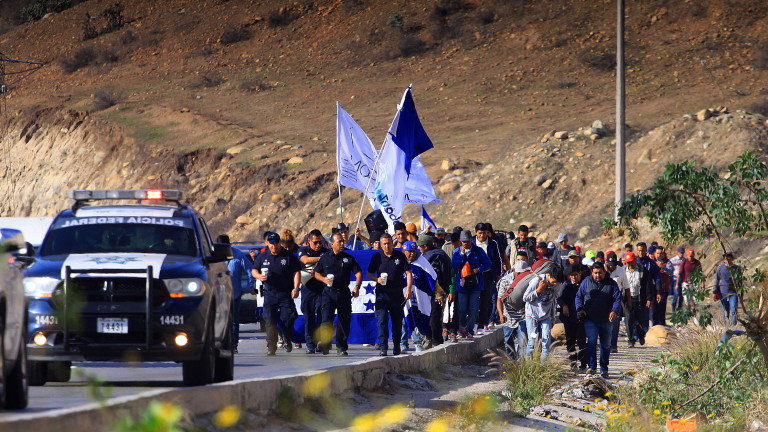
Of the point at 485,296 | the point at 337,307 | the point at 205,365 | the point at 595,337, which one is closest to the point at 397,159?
the point at 485,296

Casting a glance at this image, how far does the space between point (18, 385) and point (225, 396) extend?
63.6 inches

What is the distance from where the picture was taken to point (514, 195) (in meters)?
42.7

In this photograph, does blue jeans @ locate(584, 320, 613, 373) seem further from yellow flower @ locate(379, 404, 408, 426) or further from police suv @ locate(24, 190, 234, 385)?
police suv @ locate(24, 190, 234, 385)

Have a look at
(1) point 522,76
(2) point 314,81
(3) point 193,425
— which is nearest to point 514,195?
(1) point 522,76

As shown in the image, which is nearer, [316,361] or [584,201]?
[316,361]

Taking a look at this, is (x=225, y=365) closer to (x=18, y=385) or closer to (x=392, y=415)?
(x=18, y=385)

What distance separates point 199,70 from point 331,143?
599 inches

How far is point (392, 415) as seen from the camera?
6.86 m

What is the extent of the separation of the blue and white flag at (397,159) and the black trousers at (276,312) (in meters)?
5.18

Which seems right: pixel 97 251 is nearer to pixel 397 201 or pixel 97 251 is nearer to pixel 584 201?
pixel 397 201

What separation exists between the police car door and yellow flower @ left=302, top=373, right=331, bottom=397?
1.02 metres

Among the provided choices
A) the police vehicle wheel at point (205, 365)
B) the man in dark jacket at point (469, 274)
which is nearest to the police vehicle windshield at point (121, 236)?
the police vehicle wheel at point (205, 365)

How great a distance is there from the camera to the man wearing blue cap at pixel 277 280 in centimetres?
1686

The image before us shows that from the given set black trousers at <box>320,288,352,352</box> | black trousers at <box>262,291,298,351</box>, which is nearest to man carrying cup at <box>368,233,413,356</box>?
black trousers at <box>320,288,352,352</box>
